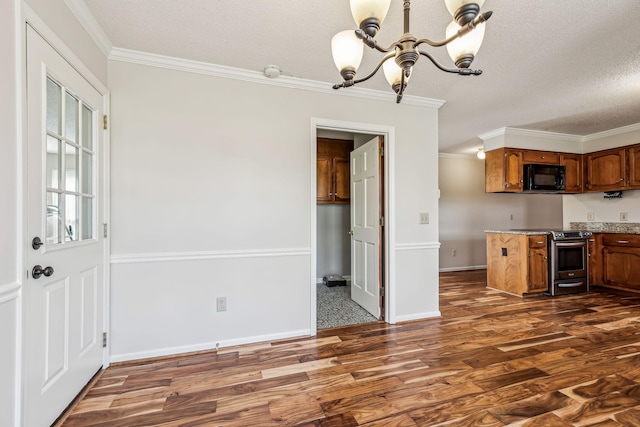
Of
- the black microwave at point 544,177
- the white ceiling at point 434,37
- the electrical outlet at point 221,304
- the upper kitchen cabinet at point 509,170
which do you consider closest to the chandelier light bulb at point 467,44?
the white ceiling at point 434,37

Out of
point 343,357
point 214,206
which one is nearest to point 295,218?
point 214,206

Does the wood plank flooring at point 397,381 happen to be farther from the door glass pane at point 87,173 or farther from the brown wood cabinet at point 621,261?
the brown wood cabinet at point 621,261

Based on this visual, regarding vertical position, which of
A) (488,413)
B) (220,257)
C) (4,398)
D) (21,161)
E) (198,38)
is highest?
(198,38)

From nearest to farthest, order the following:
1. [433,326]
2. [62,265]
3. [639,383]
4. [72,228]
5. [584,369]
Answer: [62,265], [72,228], [639,383], [584,369], [433,326]

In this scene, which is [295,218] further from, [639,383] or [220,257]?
[639,383]

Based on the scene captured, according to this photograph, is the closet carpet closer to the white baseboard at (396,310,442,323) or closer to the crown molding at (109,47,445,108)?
the white baseboard at (396,310,442,323)

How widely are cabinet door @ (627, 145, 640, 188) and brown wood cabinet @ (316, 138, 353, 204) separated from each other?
12.9 feet

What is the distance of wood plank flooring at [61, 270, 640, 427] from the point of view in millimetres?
1625

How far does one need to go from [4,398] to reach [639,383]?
3.52 m

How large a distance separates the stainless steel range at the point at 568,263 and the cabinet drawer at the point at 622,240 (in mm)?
359

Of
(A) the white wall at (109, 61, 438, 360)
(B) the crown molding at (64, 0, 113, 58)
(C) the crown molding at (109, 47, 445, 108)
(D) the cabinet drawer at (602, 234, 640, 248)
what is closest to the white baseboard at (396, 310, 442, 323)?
(A) the white wall at (109, 61, 438, 360)

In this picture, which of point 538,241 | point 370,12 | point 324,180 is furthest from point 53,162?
point 538,241

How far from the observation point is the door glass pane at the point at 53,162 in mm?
1536

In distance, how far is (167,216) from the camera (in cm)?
231
